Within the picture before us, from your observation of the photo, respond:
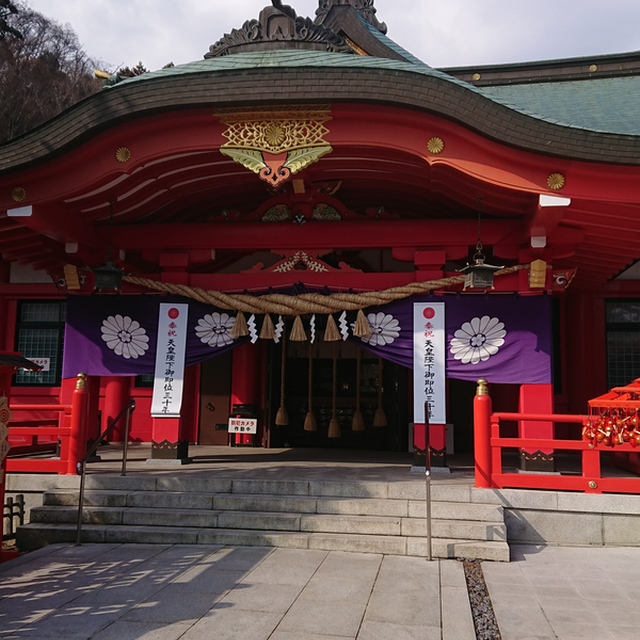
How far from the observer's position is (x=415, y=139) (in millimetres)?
7340

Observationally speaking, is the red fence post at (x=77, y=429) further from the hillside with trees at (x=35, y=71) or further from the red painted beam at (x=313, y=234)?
the hillside with trees at (x=35, y=71)

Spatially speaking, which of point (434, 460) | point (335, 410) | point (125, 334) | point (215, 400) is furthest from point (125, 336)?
point (434, 460)

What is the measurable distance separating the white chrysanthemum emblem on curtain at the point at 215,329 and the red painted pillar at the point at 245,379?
2.74m

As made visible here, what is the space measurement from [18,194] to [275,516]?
17.6 feet

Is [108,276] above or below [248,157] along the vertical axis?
below

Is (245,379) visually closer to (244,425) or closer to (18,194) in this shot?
(244,425)

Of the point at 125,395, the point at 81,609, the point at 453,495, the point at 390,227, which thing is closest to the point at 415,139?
the point at 390,227

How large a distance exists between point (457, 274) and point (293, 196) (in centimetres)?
264

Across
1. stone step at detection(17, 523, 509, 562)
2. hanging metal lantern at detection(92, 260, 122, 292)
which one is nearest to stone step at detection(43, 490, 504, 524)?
stone step at detection(17, 523, 509, 562)

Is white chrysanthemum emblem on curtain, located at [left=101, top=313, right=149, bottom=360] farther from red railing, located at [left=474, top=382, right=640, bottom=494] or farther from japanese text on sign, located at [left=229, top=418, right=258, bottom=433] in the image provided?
red railing, located at [left=474, top=382, right=640, bottom=494]

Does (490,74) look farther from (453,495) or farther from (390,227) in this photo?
(453,495)

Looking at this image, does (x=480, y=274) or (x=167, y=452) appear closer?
(x=480, y=274)

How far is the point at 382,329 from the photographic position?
338 inches

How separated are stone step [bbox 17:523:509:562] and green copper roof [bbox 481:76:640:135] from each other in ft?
21.1
